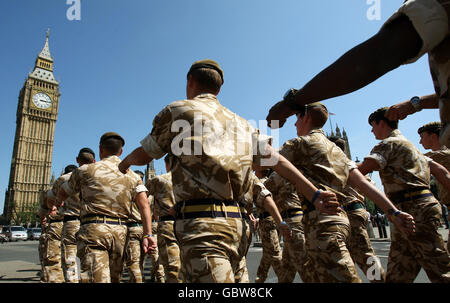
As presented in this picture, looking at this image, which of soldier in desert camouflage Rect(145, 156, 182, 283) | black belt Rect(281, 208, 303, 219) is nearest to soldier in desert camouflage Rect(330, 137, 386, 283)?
black belt Rect(281, 208, 303, 219)

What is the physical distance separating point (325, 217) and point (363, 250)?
196 centimetres

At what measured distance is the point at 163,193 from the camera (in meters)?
5.40

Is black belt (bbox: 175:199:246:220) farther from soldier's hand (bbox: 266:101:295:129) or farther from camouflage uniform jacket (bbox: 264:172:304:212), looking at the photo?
camouflage uniform jacket (bbox: 264:172:304:212)

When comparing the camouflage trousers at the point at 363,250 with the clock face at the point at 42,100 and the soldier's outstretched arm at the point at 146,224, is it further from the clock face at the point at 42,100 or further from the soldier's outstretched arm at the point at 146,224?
the clock face at the point at 42,100

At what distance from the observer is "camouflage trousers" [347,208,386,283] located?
3.82 meters

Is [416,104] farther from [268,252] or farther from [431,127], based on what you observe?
[431,127]

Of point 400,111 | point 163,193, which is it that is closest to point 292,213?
point 163,193

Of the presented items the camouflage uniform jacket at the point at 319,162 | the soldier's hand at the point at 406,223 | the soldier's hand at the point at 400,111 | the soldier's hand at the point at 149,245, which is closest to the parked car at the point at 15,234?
the soldier's hand at the point at 149,245

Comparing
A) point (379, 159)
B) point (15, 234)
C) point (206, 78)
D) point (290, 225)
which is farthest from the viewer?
point (15, 234)

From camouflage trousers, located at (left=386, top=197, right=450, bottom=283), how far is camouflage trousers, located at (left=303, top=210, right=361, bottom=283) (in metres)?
0.86

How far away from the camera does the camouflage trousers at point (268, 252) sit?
208 inches
